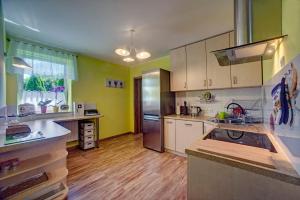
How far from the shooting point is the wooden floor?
176cm

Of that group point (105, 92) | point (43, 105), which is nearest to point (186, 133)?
point (105, 92)

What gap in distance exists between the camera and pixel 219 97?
2.83 m

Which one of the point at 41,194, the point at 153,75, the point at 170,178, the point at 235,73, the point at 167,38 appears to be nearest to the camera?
the point at 41,194

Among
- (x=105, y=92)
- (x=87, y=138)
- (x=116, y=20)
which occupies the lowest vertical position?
(x=87, y=138)

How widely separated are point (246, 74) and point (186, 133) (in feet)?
4.82

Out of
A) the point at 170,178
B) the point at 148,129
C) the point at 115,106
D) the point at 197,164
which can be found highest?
the point at 115,106

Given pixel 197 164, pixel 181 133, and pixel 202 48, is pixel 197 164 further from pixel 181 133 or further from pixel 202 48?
pixel 202 48

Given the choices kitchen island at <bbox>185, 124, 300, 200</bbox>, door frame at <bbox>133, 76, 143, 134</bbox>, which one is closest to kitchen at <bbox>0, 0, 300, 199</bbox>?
kitchen island at <bbox>185, 124, 300, 200</bbox>

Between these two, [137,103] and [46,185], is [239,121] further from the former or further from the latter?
[137,103]

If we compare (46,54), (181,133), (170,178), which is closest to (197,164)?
(170,178)

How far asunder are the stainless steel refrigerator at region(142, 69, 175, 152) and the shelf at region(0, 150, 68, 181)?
191 centimetres

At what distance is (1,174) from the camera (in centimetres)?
120

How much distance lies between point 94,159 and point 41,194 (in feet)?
4.31

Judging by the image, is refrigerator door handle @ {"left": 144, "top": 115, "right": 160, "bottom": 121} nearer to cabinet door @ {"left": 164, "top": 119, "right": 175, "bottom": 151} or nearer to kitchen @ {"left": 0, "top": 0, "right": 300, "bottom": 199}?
kitchen @ {"left": 0, "top": 0, "right": 300, "bottom": 199}
